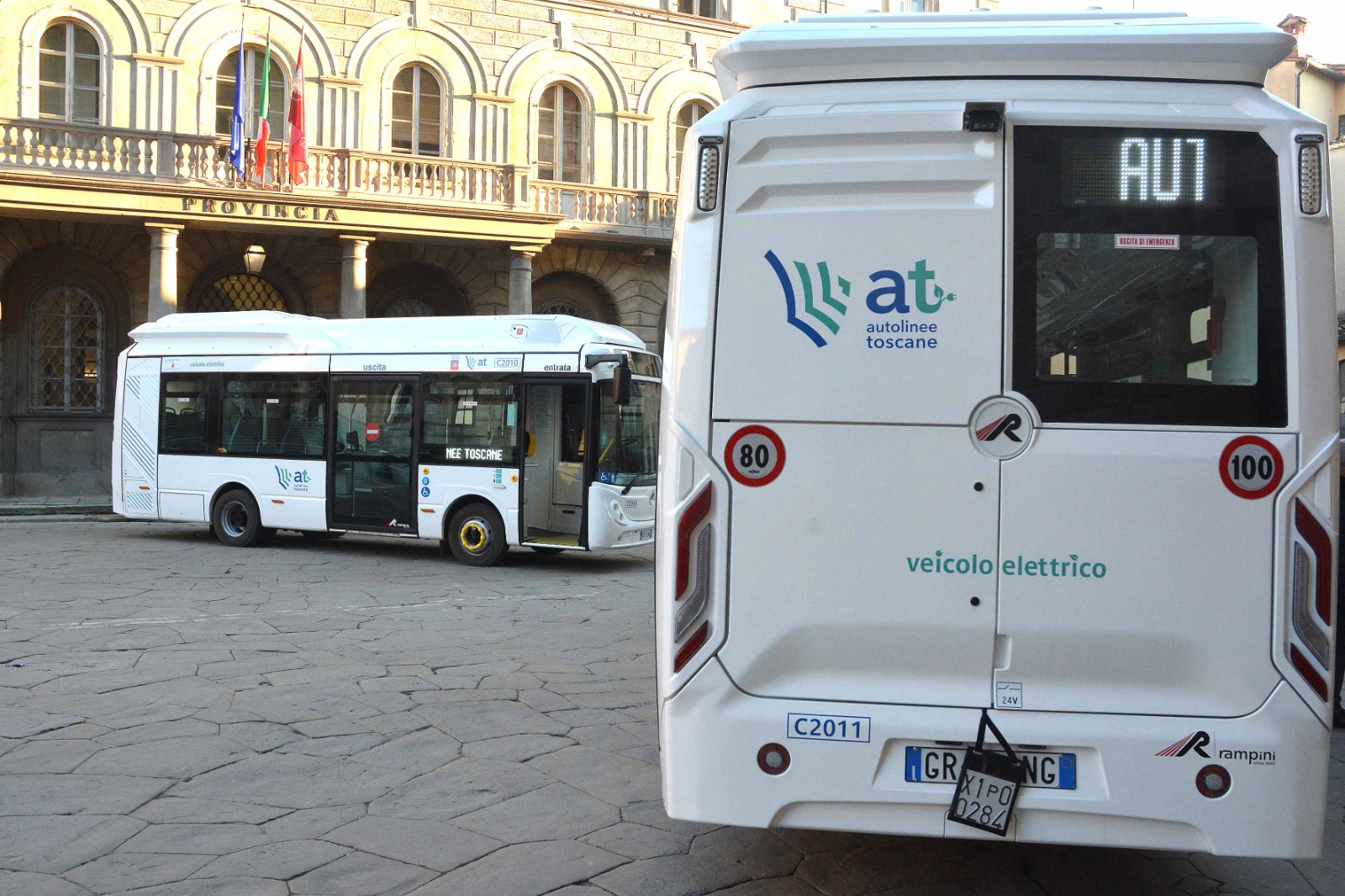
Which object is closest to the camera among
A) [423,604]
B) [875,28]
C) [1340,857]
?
[875,28]

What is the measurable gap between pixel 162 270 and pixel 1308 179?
67.7 feet

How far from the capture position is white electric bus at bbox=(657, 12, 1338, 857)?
3.70 meters

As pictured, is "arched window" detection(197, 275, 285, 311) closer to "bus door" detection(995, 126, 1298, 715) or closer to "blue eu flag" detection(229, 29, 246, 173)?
"blue eu flag" detection(229, 29, 246, 173)

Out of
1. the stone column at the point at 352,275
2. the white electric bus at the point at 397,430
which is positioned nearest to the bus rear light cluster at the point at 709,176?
the white electric bus at the point at 397,430

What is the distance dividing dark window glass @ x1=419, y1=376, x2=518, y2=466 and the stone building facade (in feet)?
29.2

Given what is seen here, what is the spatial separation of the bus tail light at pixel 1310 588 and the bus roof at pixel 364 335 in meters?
10.7

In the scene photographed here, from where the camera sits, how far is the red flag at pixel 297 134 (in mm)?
22000

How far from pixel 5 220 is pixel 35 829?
20231 mm

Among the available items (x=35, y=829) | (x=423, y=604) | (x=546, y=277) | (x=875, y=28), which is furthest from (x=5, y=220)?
(x=875, y=28)

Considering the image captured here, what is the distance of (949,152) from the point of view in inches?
152

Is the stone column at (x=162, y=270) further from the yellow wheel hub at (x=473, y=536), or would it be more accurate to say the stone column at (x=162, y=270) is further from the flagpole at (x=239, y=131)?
the yellow wheel hub at (x=473, y=536)

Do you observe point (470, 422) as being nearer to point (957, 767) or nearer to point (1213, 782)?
point (957, 767)

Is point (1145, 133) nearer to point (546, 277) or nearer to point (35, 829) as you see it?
point (35, 829)

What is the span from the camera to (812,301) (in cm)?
386
